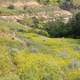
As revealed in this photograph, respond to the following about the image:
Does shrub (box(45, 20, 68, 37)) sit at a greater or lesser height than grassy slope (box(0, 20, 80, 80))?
lesser

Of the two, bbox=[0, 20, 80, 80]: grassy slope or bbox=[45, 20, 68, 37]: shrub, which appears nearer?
bbox=[0, 20, 80, 80]: grassy slope

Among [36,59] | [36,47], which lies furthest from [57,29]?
[36,59]

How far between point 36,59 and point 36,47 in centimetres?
1578

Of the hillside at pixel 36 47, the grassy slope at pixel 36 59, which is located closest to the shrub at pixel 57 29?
the hillside at pixel 36 47

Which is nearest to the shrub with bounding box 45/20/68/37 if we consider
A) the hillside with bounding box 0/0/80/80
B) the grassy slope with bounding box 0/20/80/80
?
the hillside with bounding box 0/0/80/80

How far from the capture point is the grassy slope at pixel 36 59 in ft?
98.3

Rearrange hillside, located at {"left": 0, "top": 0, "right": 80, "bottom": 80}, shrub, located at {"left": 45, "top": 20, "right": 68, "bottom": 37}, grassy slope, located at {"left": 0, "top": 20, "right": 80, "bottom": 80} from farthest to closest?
shrub, located at {"left": 45, "top": 20, "right": 68, "bottom": 37}
hillside, located at {"left": 0, "top": 0, "right": 80, "bottom": 80}
grassy slope, located at {"left": 0, "top": 20, "right": 80, "bottom": 80}

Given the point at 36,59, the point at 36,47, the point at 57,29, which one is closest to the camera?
the point at 36,59

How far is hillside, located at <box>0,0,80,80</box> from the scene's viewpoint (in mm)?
30828

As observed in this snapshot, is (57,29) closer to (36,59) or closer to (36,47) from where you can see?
(36,47)

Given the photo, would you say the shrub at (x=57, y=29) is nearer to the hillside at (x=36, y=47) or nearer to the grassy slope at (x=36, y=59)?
the hillside at (x=36, y=47)

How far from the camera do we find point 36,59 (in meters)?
39.0

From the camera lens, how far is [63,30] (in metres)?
79.4

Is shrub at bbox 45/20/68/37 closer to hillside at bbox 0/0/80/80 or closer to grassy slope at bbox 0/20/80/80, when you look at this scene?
hillside at bbox 0/0/80/80
